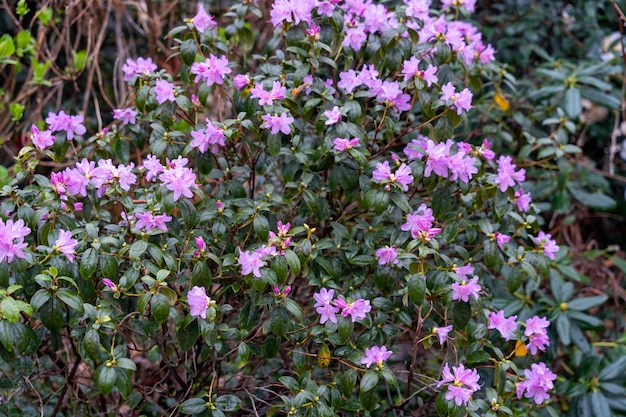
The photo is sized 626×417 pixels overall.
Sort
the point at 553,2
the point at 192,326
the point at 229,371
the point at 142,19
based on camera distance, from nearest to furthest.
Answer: the point at 192,326 < the point at 229,371 < the point at 142,19 < the point at 553,2

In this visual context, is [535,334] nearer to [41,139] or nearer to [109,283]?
[109,283]

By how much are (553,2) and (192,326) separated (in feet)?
8.82

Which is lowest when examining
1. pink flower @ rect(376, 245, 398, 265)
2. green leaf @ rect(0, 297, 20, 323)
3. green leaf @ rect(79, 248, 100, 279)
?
pink flower @ rect(376, 245, 398, 265)

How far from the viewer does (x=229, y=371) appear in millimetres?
2312

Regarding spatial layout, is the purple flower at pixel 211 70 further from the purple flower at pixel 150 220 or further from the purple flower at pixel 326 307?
the purple flower at pixel 326 307

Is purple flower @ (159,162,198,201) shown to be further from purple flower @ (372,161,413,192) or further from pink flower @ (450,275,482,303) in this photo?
pink flower @ (450,275,482,303)

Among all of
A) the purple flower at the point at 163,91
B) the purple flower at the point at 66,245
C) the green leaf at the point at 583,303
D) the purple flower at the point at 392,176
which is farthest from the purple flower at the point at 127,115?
the green leaf at the point at 583,303

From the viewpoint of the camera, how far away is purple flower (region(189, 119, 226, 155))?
1.79 metres

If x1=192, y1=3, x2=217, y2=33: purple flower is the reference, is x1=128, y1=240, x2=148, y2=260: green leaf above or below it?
below

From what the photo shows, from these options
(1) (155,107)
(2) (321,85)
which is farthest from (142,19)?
(2) (321,85)

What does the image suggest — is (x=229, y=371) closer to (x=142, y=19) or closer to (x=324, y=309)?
(x=324, y=309)

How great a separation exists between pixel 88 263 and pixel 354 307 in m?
0.62

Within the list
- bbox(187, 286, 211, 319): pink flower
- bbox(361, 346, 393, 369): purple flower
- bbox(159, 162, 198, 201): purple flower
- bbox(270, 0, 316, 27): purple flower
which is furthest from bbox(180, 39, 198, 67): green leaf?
bbox(361, 346, 393, 369): purple flower

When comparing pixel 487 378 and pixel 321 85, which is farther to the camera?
pixel 487 378
